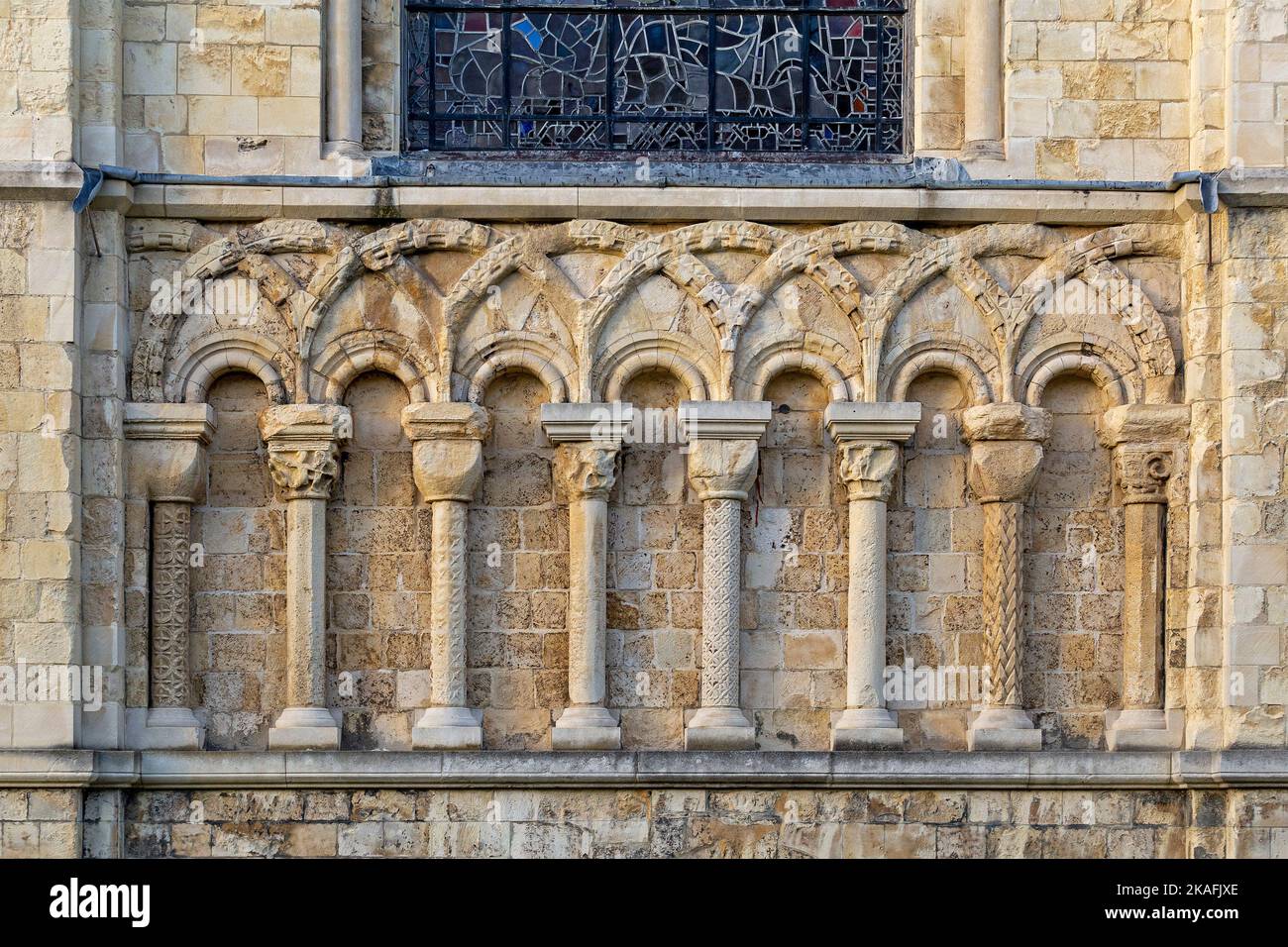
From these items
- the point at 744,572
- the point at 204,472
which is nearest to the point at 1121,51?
the point at 744,572

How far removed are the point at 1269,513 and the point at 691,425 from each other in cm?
329

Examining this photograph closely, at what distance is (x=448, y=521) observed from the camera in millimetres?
13305

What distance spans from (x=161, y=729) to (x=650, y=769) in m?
2.75

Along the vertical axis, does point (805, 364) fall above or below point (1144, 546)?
above

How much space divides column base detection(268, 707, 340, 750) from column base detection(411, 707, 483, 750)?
0.47 metres

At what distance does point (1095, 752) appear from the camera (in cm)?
1322

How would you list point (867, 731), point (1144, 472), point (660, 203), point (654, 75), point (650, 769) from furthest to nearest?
point (654, 75) → point (660, 203) → point (1144, 472) → point (867, 731) → point (650, 769)

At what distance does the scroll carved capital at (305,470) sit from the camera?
1328 cm

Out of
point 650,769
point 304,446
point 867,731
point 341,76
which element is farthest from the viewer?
point 341,76

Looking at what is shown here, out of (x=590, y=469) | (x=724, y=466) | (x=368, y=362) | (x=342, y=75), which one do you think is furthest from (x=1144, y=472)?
(x=342, y=75)

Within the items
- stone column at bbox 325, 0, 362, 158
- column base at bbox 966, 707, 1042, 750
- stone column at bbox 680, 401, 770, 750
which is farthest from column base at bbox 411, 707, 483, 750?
stone column at bbox 325, 0, 362, 158

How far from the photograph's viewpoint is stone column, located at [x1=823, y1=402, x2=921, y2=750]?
43.5 feet

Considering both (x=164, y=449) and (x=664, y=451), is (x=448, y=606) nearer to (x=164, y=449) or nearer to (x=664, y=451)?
(x=664, y=451)

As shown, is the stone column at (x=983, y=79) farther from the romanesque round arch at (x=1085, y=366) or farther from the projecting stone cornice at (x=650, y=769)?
the projecting stone cornice at (x=650, y=769)
